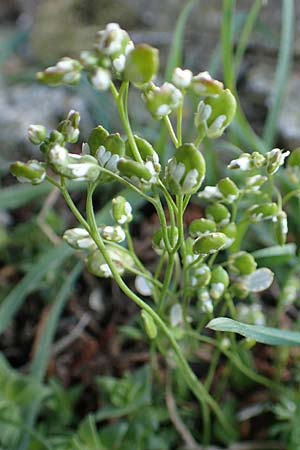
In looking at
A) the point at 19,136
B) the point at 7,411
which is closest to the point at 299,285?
the point at 7,411

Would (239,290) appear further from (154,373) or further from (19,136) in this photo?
(19,136)

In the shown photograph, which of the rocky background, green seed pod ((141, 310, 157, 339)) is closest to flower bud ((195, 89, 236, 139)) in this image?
green seed pod ((141, 310, 157, 339))

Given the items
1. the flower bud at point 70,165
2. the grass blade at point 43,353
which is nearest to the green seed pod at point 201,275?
the flower bud at point 70,165

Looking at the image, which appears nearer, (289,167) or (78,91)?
(289,167)

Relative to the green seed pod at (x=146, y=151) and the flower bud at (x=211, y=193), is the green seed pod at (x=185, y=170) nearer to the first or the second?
the green seed pod at (x=146, y=151)

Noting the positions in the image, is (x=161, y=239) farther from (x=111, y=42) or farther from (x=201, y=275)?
(x=111, y=42)

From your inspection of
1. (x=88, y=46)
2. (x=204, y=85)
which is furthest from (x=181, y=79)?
(x=88, y=46)
